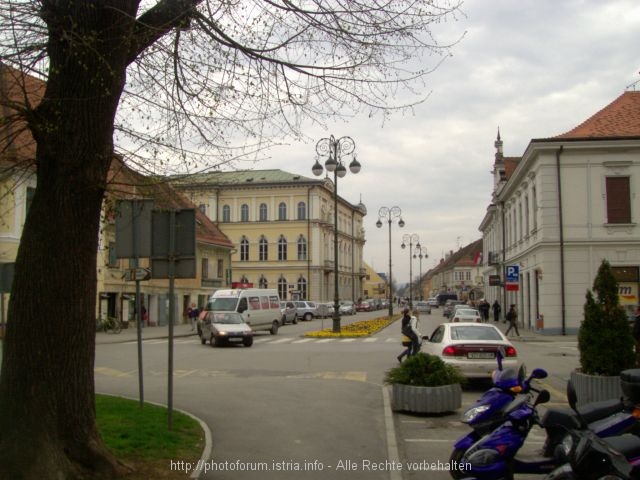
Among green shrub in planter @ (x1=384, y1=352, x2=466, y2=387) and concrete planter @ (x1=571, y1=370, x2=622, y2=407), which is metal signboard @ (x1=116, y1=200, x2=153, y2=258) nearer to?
green shrub in planter @ (x1=384, y1=352, x2=466, y2=387)

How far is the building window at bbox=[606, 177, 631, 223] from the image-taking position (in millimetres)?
32281

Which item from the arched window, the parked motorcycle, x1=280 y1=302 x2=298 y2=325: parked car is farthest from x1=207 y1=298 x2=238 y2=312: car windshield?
the arched window

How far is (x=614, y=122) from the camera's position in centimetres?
3381

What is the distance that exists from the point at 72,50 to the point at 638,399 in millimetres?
6602

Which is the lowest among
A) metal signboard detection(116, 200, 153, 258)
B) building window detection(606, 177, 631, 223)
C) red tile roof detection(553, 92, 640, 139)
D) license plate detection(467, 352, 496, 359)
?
license plate detection(467, 352, 496, 359)

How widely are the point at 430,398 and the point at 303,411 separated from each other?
2093 mm

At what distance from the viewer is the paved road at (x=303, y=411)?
24.4 feet

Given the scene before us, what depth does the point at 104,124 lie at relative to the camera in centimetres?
629

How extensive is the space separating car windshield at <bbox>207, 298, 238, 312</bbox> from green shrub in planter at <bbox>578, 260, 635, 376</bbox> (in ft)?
86.2

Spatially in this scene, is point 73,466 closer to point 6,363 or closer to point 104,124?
point 6,363

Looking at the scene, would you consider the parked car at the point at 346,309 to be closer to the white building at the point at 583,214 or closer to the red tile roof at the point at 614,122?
the white building at the point at 583,214

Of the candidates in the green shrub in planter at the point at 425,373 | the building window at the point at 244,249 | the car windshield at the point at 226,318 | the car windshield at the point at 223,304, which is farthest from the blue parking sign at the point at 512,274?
the building window at the point at 244,249

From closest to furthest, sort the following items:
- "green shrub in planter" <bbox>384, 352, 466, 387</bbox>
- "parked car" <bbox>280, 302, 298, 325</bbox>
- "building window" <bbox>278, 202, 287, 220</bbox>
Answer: "green shrub in planter" <bbox>384, 352, 466, 387</bbox>
"parked car" <bbox>280, 302, 298, 325</bbox>
"building window" <bbox>278, 202, 287, 220</bbox>

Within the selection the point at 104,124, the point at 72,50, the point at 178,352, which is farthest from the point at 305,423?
the point at 178,352
